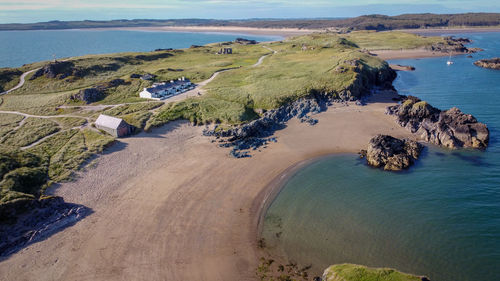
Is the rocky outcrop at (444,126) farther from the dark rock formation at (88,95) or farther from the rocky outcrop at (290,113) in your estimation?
the dark rock formation at (88,95)

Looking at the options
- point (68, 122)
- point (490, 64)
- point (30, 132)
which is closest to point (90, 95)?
point (68, 122)

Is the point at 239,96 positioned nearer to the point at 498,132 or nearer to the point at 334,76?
the point at 334,76

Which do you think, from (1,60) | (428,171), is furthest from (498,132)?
(1,60)

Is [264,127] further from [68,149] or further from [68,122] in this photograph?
[68,122]

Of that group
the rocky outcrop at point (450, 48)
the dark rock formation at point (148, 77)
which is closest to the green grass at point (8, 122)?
the dark rock formation at point (148, 77)

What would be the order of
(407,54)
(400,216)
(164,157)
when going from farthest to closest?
1. (407,54)
2. (164,157)
3. (400,216)

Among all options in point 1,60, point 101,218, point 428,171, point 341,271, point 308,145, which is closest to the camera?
point 341,271

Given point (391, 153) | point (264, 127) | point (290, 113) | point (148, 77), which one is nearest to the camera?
point (391, 153)
